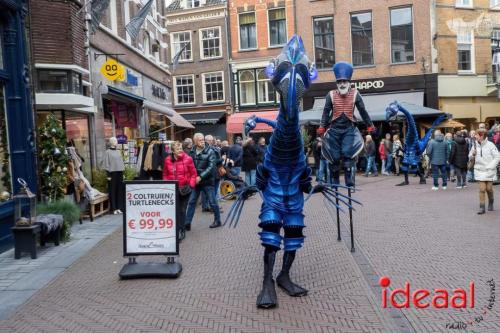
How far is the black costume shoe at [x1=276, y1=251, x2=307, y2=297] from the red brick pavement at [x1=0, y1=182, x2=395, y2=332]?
0.09 metres

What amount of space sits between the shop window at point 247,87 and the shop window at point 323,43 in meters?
4.79

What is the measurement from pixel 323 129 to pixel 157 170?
650 cm

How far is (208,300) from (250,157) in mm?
9051

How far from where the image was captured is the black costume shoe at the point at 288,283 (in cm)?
548

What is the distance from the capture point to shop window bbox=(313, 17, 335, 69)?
27.8 m

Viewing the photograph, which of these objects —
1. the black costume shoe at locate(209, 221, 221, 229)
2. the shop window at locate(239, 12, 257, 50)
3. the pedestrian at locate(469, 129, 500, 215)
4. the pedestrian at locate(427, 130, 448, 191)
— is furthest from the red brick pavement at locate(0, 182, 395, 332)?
the shop window at locate(239, 12, 257, 50)

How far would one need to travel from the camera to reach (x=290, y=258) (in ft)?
18.5

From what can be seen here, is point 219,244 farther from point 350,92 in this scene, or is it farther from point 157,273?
point 350,92

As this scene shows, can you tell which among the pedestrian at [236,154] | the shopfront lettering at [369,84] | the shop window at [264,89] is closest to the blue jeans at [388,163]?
the shopfront lettering at [369,84]

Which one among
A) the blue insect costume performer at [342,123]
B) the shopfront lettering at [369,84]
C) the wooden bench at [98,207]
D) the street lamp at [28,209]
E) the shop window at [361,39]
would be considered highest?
the shop window at [361,39]

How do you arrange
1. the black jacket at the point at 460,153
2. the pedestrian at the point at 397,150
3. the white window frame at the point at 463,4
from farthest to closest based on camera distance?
the white window frame at the point at 463,4
the pedestrian at the point at 397,150
the black jacket at the point at 460,153

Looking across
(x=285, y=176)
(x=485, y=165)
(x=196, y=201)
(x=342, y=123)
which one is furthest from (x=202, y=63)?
(x=285, y=176)

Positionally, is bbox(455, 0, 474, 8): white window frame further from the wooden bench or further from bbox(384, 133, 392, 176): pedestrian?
the wooden bench

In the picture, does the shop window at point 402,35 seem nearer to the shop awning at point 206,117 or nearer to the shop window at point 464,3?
the shop window at point 464,3
